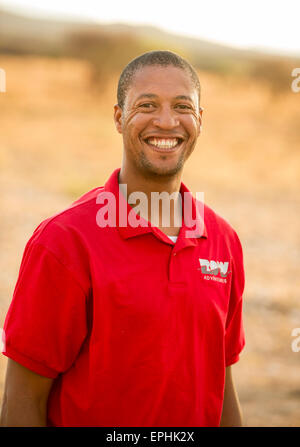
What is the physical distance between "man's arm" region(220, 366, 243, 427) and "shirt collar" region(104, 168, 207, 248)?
1.99ft

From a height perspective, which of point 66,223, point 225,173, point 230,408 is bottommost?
point 230,408

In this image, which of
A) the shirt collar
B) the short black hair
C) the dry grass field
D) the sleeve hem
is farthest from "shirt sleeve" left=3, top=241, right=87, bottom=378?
the dry grass field

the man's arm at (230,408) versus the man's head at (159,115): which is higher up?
the man's head at (159,115)

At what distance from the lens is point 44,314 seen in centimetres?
190

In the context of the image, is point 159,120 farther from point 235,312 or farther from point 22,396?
point 22,396

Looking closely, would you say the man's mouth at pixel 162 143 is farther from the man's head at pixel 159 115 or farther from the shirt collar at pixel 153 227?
the shirt collar at pixel 153 227

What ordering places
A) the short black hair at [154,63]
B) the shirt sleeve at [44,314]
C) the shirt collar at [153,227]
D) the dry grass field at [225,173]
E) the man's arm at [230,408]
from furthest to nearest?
1. the dry grass field at [225,173]
2. the man's arm at [230,408]
3. the short black hair at [154,63]
4. the shirt collar at [153,227]
5. the shirt sleeve at [44,314]

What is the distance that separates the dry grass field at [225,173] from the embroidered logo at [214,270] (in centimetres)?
272

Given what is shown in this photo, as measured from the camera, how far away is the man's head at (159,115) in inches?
84.3

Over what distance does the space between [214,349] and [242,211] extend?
8.29 m

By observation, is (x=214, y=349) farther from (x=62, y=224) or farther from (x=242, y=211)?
(x=242, y=211)

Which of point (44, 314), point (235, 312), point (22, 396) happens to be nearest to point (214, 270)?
point (235, 312)

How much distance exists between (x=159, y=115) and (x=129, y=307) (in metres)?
0.71

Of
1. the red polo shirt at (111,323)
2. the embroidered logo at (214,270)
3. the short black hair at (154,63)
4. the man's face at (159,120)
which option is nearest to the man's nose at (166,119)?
the man's face at (159,120)
